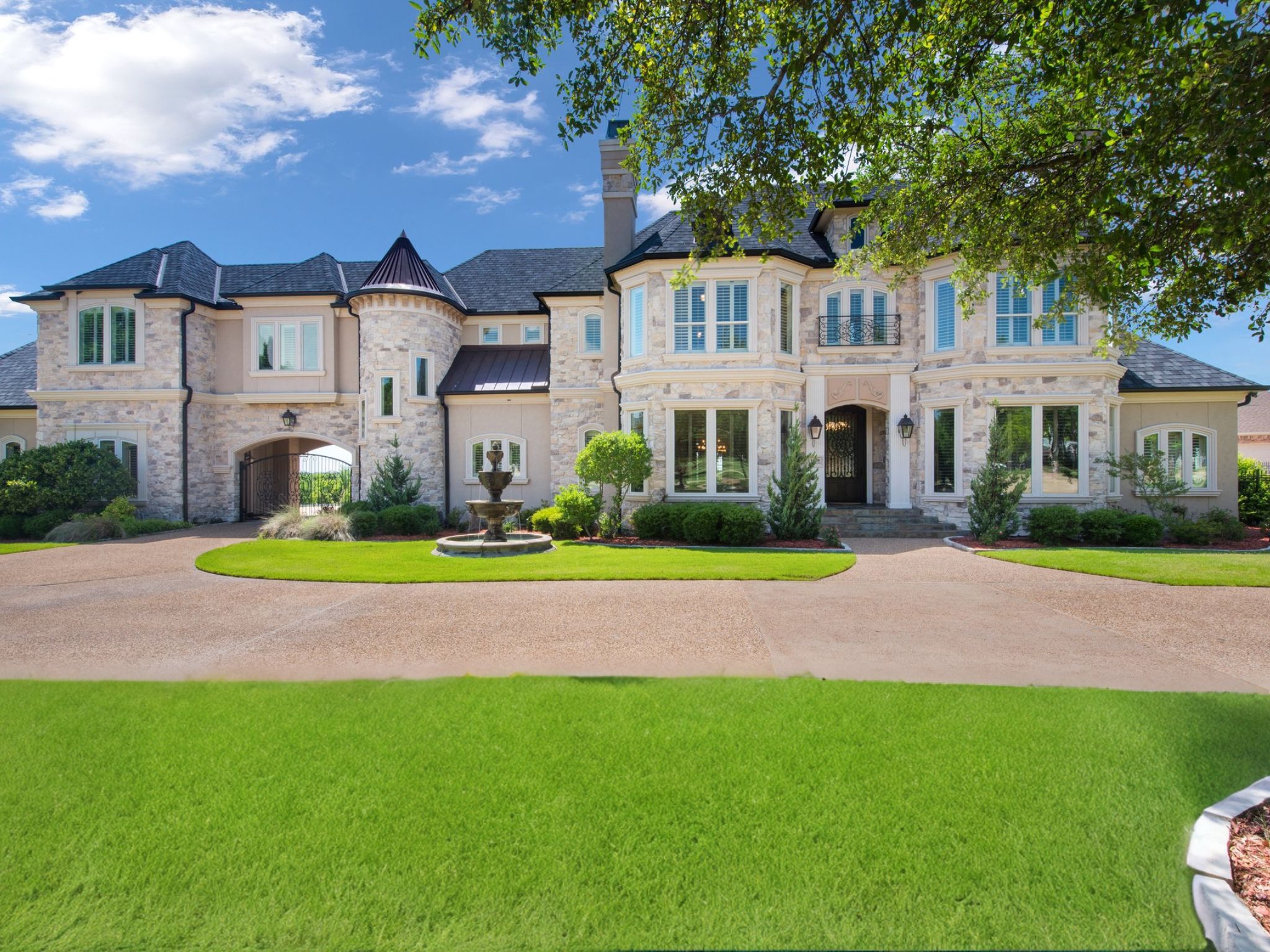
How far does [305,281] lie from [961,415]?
66.1ft

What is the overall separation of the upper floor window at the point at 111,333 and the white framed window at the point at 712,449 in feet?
54.6

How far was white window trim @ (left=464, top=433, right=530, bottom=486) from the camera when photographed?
19.7 m

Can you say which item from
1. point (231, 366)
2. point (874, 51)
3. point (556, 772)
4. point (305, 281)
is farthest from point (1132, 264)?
point (231, 366)

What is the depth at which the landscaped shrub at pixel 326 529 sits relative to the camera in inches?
616

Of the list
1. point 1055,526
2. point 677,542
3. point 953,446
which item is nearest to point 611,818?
point 677,542

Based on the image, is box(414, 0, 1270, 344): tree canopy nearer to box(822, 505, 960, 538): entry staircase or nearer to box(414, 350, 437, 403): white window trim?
box(822, 505, 960, 538): entry staircase

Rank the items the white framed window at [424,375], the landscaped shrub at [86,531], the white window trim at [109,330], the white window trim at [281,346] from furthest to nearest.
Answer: the white window trim at [281,346], the white framed window at [424,375], the white window trim at [109,330], the landscaped shrub at [86,531]

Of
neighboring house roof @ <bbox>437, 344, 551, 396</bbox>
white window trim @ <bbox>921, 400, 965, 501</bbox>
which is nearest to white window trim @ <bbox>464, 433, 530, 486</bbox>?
neighboring house roof @ <bbox>437, 344, 551, 396</bbox>

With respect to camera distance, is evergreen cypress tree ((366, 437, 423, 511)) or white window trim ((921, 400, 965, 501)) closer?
white window trim ((921, 400, 965, 501))

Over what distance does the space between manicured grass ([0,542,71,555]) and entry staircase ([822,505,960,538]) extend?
1830 cm

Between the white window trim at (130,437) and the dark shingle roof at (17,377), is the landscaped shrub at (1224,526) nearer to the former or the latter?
the white window trim at (130,437)

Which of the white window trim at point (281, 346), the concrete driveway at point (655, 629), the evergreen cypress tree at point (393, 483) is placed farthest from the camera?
the white window trim at point (281, 346)

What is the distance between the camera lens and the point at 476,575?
10.1 meters

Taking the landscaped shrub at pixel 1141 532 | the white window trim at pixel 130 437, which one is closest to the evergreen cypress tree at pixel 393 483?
Result: the white window trim at pixel 130 437
